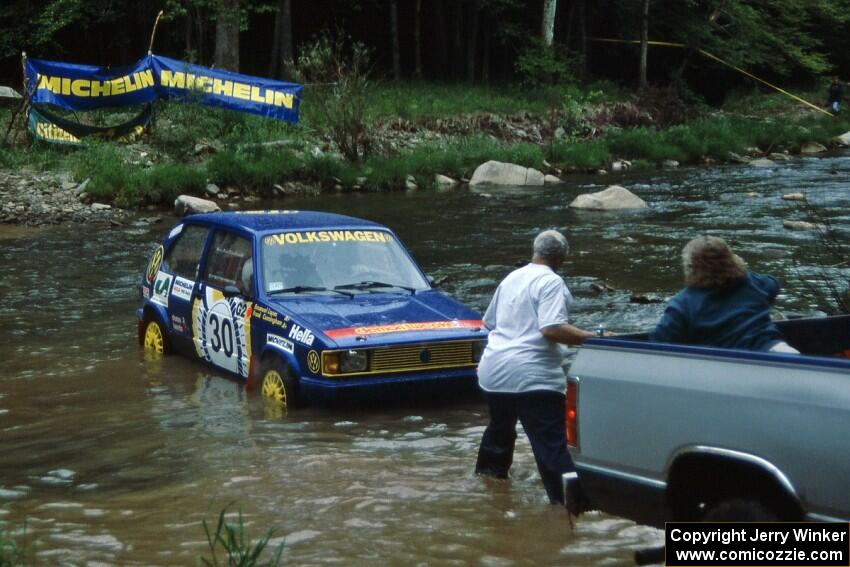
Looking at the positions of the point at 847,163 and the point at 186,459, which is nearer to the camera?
the point at 186,459

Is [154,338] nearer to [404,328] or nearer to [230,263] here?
[230,263]

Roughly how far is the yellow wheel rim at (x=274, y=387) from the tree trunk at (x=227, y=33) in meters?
25.9

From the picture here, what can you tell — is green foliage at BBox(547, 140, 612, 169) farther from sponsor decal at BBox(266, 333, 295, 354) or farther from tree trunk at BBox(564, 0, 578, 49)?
sponsor decal at BBox(266, 333, 295, 354)

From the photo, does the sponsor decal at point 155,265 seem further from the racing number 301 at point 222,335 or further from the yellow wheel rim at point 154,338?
the racing number 301 at point 222,335

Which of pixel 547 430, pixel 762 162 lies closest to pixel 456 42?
pixel 762 162

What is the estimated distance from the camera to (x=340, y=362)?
9367 mm

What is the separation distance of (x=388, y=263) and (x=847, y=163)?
25426 mm

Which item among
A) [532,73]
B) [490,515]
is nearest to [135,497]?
[490,515]

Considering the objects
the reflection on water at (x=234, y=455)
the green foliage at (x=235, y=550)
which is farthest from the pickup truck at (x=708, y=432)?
the green foliage at (x=235, y=550)

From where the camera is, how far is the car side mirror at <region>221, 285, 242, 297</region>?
1054 centimetres

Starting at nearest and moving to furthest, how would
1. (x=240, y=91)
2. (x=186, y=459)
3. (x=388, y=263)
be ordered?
(x=186, y=459) → (x=388, y=263) → (x=240, y=91)

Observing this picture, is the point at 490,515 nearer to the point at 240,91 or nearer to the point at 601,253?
the point at 601,253

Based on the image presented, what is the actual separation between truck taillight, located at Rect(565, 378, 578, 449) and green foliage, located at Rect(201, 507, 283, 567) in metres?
1.40

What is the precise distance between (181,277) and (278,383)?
2.31 metres
